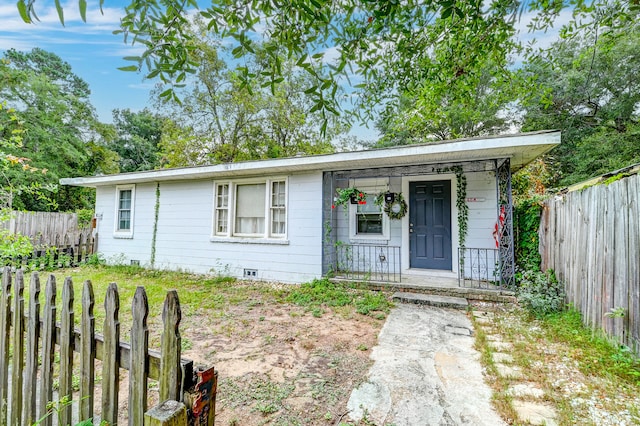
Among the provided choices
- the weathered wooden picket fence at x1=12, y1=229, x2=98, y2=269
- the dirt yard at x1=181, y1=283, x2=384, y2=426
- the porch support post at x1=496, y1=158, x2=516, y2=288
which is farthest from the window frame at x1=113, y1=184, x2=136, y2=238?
the porch support post at x1=496, y1=158, x2=516, y2=288

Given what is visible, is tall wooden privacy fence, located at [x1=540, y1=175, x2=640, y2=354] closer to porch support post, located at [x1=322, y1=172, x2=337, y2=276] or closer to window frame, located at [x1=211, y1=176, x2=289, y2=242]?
porch support post, located at [x1=322, y1=172, x2=337, y2=276]

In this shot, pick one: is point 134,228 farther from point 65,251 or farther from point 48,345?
point 48,345

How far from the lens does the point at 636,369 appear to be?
247 cm

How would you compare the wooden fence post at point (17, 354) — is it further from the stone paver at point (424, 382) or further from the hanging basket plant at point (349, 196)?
the hanging basket plant at point (349, 196)

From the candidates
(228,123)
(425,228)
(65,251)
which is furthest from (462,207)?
(228,123)

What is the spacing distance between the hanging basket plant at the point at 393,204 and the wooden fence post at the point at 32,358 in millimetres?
5633

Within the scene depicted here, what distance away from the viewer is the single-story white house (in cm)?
544

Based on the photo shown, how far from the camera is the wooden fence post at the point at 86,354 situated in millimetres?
1352

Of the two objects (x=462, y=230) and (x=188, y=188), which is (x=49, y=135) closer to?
(x=188, y=188)

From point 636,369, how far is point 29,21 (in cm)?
474

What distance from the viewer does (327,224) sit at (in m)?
6.32

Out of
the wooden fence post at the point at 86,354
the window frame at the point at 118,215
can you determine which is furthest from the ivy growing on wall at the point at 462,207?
the window frame at the point at 118,215

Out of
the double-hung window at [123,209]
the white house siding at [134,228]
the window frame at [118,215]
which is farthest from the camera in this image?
the double-hung window at [123,209]

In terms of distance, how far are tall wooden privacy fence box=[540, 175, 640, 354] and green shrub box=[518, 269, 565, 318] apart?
0.51 ft
